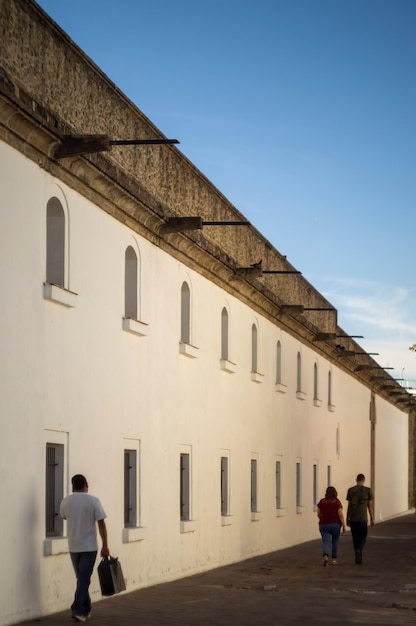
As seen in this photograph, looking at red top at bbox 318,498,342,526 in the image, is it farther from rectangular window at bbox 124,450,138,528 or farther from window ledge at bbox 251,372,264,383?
rectangular window at bbox 124,450,138,528

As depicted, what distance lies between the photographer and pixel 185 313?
2347 centimetres

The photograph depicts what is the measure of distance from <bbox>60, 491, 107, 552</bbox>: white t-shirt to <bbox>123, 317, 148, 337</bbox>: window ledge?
4.33m

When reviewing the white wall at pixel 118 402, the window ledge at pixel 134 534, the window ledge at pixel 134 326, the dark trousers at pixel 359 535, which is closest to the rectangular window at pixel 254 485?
the white wall at pixel 118 402

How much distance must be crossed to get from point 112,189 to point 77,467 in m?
3.66

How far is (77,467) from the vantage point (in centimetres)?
1666

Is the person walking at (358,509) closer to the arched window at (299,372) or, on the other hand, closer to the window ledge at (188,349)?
the window ledge at (188,349)

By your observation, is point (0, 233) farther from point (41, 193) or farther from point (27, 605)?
point (27, 605)

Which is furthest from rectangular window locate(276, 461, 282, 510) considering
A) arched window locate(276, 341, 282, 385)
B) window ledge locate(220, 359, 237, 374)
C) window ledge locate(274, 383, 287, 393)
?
window ledge locate(220, 359, 237, 374)

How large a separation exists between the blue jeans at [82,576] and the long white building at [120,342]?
510 mm

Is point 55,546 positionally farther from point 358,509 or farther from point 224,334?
point 358,509

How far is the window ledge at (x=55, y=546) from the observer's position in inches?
607

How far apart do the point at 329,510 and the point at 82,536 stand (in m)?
11.6

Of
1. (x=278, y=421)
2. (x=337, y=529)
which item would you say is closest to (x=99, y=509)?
(x=337, y=529)

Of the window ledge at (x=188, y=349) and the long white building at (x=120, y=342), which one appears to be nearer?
the long white building at (x=120, y=342)
